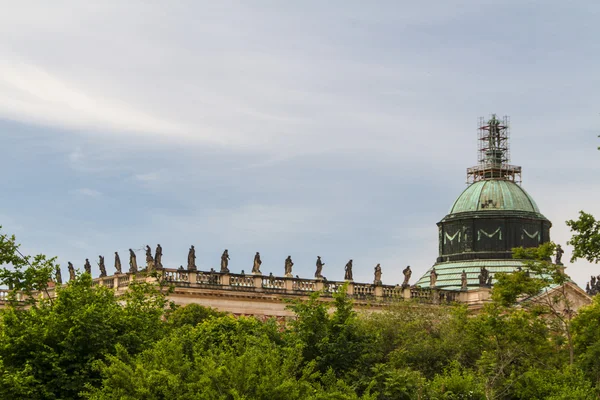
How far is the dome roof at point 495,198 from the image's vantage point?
116938 mm

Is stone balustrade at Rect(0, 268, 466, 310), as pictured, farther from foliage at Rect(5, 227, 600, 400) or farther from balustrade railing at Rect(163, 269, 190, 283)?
foliage at Rect(5, 227, 600, 400)

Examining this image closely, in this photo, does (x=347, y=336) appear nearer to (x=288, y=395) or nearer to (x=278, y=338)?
(x=278, y=338)

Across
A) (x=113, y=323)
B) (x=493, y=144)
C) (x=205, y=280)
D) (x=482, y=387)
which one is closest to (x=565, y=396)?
(x=482, y=387)

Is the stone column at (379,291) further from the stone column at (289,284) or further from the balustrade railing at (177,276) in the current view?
the balustrade railing at (177,276)

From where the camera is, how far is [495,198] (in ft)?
385

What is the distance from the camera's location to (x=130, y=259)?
9325 centimetres

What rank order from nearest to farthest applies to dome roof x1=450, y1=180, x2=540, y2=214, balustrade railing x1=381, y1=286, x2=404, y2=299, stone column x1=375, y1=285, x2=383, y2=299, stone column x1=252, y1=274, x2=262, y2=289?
stone column x1=252, y1=274, x2=262, y2=289
stone column x1=375, y1=285, x2=383, y2=299
balustrade railing x1=381, y1=286, x2=404, y2=299
dome roof x1=450, y1=180, x2=540, y2=214

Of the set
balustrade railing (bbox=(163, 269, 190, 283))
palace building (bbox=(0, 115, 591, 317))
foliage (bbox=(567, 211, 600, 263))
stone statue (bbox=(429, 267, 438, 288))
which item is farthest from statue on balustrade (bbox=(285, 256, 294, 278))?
foliage (bbox=(567, 211, 600, 263))

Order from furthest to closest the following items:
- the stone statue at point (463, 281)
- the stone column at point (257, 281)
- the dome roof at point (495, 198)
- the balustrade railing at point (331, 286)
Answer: the dome roof at point (495, 198), the stone statue at point (463, 281), the balustrade railing at point (331, 286), the stone column at point (257, 281)

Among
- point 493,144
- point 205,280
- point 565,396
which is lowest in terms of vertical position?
point 565,396

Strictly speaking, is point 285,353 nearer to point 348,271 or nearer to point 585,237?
point 585,237

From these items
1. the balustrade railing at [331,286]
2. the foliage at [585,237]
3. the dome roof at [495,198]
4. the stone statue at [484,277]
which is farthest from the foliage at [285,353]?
the dome roof at [495,198]

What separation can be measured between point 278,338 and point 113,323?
7.70 metres

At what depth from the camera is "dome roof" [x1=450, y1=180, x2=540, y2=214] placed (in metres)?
117
